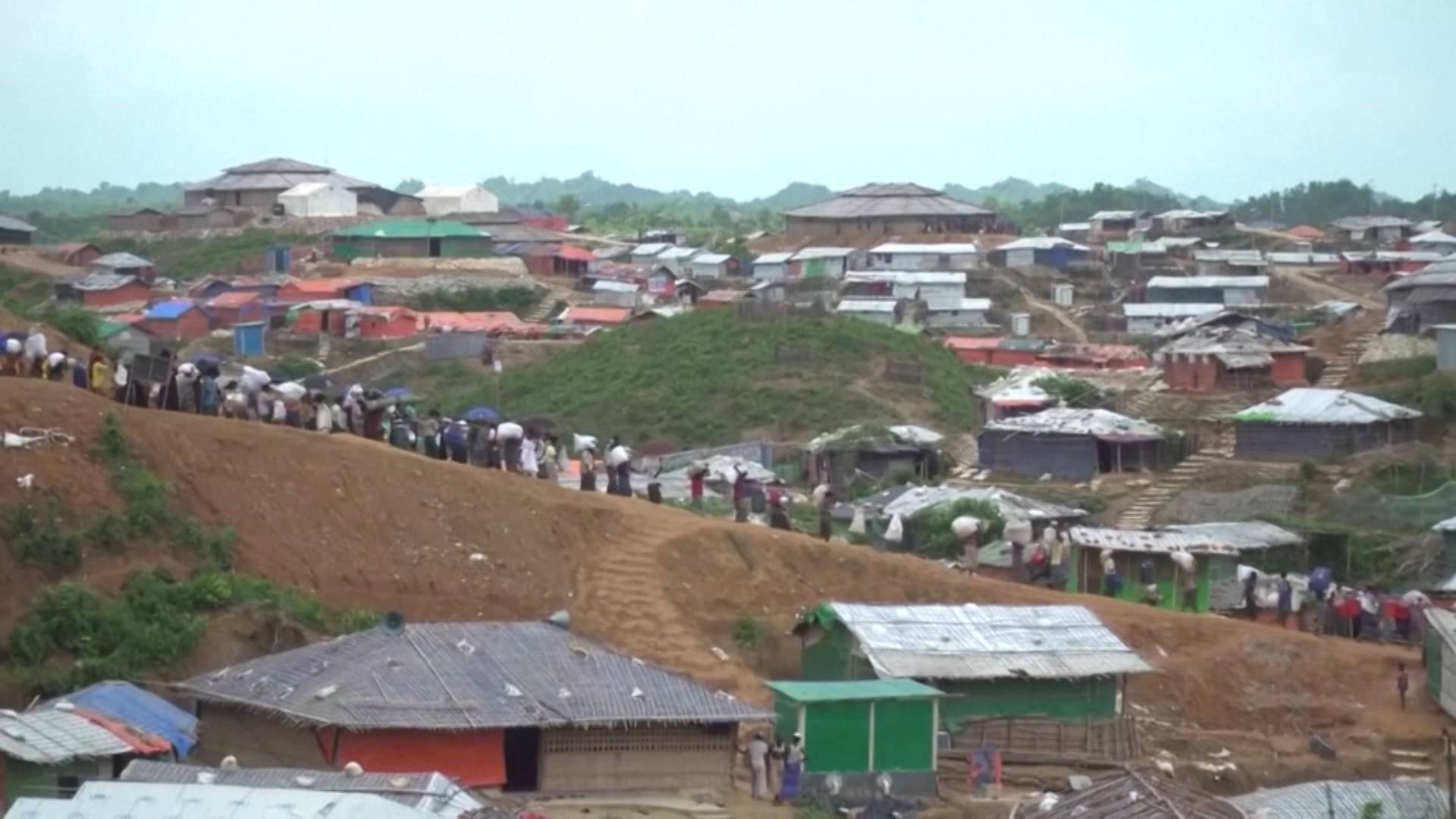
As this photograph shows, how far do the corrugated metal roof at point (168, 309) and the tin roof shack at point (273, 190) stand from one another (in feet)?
50.1

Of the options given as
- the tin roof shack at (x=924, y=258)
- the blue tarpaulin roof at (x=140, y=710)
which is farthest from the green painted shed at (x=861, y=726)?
the tin roof shack at (x=924, y=258)

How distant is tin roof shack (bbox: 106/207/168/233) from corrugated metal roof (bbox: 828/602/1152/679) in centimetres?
5218

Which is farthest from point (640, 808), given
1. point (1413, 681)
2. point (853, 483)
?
point (853, 483)

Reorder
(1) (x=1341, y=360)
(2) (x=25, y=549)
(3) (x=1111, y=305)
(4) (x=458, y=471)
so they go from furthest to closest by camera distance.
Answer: (3) (x=1111, y=305), (1) (x=1341, y=360), (4) (x=458, y=471), (2) (x=25, y=549)

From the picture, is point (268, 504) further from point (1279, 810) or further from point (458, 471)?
point (1279, 810)

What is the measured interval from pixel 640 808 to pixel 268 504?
244 inches

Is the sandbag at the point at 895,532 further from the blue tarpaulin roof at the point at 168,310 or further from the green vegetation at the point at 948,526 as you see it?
the blue tarpaulin roof at the point at 168,310

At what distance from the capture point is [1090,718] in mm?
22344

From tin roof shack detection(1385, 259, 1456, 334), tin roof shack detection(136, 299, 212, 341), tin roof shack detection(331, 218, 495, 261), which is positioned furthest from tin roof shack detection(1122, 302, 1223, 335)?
tin roof shack detection(136, 299, 212, 341)

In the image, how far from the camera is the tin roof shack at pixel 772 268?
220 ft

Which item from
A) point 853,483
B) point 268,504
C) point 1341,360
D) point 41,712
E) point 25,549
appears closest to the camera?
Result: point 41,712

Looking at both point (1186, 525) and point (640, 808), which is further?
point (1186, 525)

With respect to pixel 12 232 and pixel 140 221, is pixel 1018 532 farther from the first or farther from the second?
pixel 140 221

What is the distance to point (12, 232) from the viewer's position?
66875 millimetres
